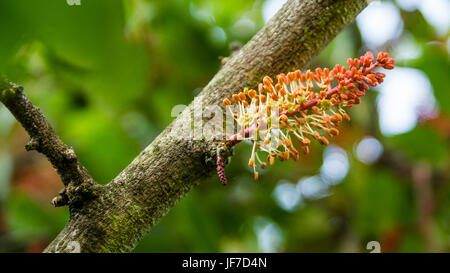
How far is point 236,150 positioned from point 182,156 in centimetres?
117

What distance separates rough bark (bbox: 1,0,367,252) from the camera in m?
0.72

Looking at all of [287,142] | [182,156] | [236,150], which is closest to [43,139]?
[182,156]

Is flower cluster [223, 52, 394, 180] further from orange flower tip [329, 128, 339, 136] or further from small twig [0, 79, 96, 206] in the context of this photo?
small twig [0, 79, 96, 206]

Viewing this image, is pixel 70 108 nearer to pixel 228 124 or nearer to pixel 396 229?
pixel 228 124

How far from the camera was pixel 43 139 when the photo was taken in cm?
67

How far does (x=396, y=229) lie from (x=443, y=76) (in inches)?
32.0

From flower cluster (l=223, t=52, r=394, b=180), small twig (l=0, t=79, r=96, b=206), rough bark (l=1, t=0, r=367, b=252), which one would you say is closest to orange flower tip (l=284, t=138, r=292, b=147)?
flower cluster (l=223, t=52, r=394, b=180)

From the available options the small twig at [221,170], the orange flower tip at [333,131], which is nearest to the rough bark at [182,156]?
the small twig at [221,170]

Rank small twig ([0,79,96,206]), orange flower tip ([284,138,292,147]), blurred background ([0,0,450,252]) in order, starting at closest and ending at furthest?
small twig ([0,79,96,206]) → orange flower tip ([284,138,292,147]) → blurred background ([0,0,450,252])

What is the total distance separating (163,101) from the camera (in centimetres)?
187

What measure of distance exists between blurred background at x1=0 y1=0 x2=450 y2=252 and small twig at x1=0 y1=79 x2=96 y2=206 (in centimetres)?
62

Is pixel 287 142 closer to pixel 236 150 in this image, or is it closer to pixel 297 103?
pixel 297 103

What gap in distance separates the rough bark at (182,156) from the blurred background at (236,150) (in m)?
0.58
